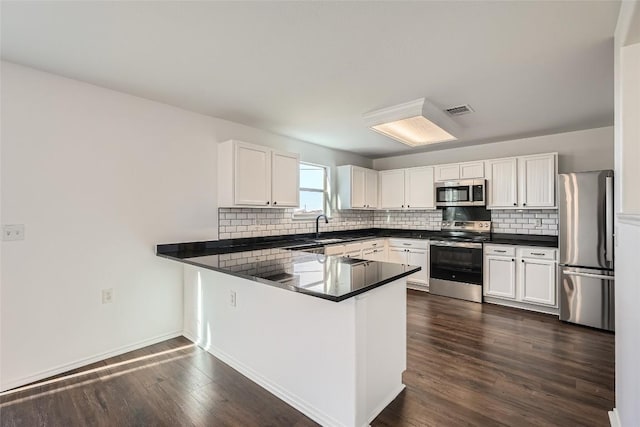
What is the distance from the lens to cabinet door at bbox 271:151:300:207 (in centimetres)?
379

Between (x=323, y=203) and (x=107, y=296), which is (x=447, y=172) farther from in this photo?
(x=107, y=296)

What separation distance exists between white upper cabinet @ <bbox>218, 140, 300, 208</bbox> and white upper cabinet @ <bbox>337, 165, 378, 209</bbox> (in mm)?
1416

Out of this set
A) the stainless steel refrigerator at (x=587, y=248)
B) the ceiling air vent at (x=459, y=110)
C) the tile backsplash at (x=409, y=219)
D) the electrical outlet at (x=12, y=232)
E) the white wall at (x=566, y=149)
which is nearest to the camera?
the electrical outlet at (x=12, y=232)

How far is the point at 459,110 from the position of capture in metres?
3.20

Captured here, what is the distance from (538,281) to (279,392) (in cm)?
358

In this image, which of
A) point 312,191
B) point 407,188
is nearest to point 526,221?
point 407,188

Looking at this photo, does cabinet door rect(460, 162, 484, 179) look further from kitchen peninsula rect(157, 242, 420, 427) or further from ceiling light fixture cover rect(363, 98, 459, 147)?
kitchen peninsula rect(157, 242, 420, 427)

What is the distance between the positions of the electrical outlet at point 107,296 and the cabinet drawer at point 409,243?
404 cm

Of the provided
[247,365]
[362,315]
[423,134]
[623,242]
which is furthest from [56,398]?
[423,134]

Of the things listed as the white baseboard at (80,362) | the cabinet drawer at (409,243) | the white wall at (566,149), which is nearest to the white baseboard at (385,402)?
the white baseboard at (80,362)

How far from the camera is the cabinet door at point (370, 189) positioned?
18.0 feet

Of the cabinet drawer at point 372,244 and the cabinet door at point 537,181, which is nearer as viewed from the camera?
the cabinet door at point 537,181

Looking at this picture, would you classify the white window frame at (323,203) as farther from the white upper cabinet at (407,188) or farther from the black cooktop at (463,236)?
the black cooktop at (463,236)

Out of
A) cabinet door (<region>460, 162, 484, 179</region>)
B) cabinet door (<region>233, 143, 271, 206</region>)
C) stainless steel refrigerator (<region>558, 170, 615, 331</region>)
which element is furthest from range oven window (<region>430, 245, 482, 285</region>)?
cabinet door (<region>233, 143, 271, 206</region>)
